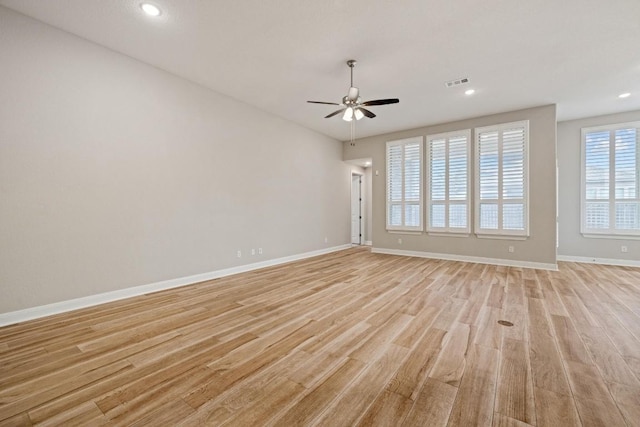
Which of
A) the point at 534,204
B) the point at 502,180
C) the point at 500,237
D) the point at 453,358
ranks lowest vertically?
the point at 453,358

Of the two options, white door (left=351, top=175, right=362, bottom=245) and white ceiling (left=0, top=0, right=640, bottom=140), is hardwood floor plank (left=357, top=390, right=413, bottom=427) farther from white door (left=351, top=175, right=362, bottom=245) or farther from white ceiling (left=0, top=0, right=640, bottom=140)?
white door (left=351, top=175, right=362, bottom=245)

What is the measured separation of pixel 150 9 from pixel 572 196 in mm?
8728

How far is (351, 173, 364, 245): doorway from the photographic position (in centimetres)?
931

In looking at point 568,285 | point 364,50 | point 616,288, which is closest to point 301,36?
point 364,50

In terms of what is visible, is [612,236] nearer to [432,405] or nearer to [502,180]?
[502,180]

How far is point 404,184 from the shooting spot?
23.4ft

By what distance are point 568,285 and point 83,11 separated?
24.7 ft

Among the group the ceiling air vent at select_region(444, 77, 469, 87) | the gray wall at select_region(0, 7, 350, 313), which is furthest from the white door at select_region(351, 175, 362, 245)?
the ceiling air vent at select_region(444, 77, 469, 87)

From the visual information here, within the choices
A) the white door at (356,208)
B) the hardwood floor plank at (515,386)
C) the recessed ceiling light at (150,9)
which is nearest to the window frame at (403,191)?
the white door at (356,208)

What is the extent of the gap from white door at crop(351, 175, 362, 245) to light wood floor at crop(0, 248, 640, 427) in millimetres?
5532

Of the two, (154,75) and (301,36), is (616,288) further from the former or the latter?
(154,75)

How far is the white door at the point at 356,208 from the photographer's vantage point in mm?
9320

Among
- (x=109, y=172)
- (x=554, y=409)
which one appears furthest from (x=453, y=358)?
(x=109, y=172)

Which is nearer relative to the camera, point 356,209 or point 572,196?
point 572,196
